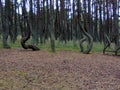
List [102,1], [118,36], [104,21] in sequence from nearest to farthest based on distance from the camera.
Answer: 1. [118,36]
2. [102,1]
3. [104,21]

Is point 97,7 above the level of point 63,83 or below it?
above

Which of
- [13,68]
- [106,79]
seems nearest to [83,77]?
[106,79]

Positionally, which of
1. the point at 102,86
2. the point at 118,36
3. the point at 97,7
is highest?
the point at 97,7

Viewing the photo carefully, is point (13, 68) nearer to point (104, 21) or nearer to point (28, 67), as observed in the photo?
point (28, 67)

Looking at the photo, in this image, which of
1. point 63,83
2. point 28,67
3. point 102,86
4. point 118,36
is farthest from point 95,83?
point 118,36

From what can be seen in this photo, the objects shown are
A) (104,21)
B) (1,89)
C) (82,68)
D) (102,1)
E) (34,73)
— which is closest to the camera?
(1,89)

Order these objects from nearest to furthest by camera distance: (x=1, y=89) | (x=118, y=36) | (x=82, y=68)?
(x=1, y=89) < (x=82, y=68) < (x=118, y=36)

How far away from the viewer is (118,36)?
2583cm

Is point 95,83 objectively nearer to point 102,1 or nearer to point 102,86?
point 102,86

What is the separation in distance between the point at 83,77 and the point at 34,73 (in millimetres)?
2050

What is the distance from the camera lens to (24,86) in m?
10.2

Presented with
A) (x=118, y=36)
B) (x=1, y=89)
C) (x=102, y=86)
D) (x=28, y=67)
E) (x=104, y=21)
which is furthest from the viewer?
(x=104, y=21)

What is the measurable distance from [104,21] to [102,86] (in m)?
38.7

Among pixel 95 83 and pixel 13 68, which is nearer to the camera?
pixel 95 83
